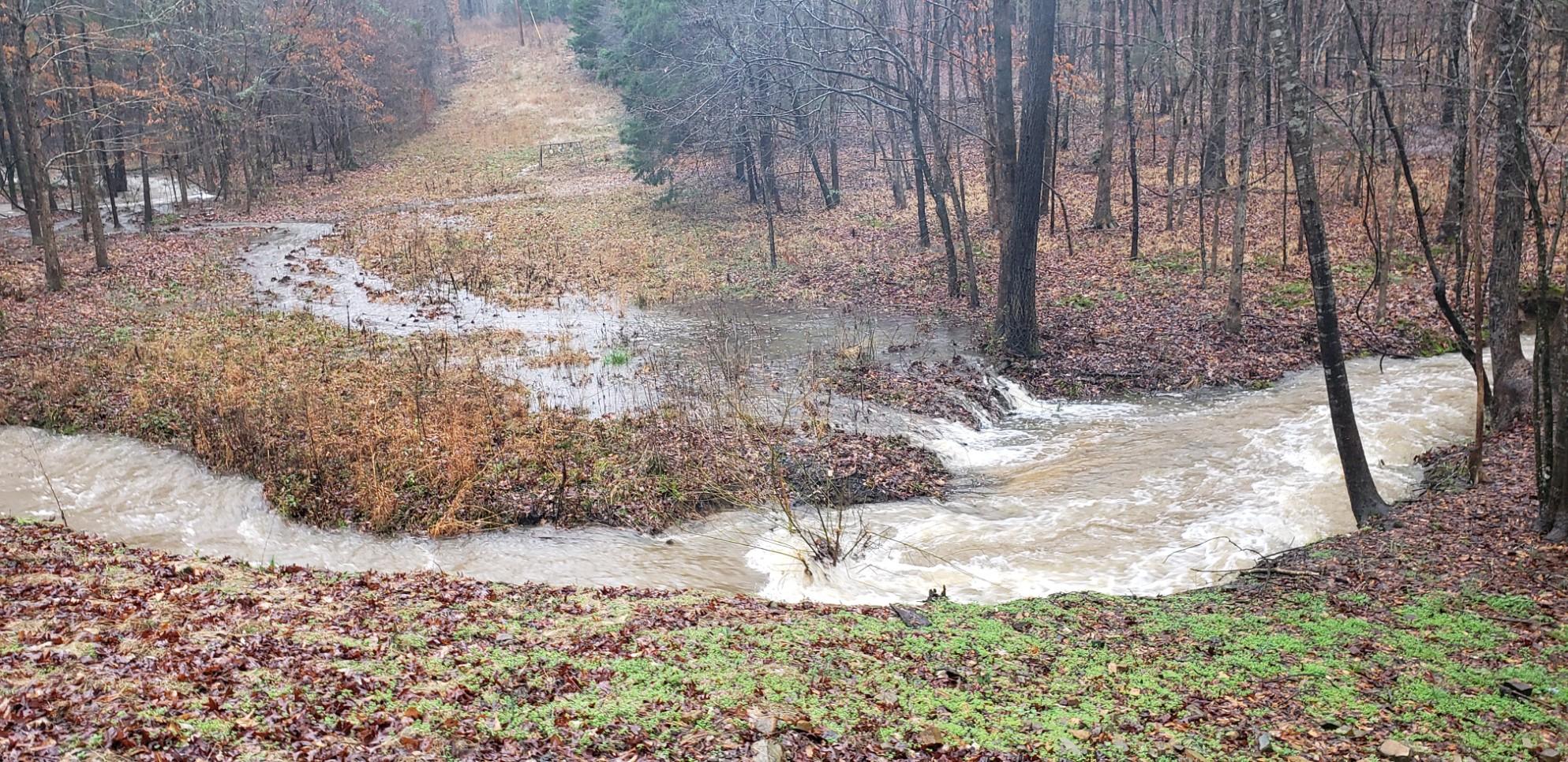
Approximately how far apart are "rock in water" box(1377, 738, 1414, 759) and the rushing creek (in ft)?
12.1

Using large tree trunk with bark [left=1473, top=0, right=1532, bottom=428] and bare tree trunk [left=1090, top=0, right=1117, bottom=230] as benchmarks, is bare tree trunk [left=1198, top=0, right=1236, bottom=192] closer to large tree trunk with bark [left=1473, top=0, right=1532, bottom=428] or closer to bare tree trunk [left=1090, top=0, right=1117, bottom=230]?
bare tree trunk [left=1090, top=0, right=1117, bottom=230]

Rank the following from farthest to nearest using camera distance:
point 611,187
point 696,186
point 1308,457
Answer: point 611,187 < point 696,186 < point 1308,457

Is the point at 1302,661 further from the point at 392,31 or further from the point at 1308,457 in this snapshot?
the point at 392,31

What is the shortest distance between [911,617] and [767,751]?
2.74 meters

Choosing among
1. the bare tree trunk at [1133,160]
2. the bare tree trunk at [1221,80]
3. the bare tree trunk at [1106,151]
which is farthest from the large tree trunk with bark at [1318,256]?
the bare tree trunk at [1106,151]

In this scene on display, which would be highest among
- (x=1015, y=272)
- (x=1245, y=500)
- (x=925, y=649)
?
(x=1015, y=272)

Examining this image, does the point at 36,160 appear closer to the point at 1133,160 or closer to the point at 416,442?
the point at 416,442

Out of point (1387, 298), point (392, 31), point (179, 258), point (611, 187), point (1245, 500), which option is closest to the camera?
point (1245, 500)

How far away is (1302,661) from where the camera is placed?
580 centimetres

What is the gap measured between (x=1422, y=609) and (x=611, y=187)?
3737 cm

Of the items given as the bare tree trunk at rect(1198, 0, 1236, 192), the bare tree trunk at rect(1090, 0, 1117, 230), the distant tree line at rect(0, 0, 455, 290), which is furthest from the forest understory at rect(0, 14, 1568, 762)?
the distant tree line at rect(0, 0, 455, 290)

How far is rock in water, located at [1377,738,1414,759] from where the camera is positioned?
456 cm

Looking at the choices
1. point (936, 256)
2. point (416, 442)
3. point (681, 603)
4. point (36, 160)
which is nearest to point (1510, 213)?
point (681, 603)

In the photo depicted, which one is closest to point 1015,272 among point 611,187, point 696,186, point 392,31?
point 696,186
